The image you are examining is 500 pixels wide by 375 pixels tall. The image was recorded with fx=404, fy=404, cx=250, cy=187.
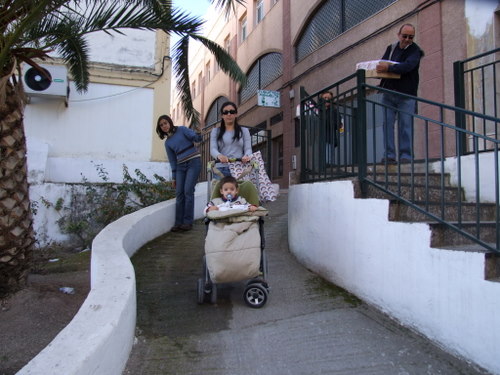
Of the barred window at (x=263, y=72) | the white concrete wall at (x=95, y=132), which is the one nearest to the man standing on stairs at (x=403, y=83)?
the white concrete wall at (x=95, y=132)

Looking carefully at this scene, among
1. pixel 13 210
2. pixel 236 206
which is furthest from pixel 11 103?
pixel 236 206

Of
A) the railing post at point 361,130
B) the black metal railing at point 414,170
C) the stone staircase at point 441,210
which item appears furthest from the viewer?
the railing post at point 361,130

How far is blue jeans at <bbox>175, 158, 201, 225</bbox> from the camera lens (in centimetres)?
616

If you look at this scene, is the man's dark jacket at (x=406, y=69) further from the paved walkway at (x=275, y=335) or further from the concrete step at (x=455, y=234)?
the paved walkway at (x=275, y=335)

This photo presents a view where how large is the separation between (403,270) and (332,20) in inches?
413

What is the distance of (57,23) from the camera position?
17.8ft

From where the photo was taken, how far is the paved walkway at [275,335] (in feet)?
9.00

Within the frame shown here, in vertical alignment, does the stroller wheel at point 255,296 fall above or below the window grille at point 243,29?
below

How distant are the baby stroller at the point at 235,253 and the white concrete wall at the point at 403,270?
0.93m

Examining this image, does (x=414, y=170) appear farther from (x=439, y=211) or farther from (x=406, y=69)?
(x=406, y=69)

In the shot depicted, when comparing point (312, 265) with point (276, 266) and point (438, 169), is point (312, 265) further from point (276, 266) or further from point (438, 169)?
point (438, 169)

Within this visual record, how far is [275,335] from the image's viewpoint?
317cm

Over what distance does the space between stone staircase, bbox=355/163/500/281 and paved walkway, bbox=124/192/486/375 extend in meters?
0.78

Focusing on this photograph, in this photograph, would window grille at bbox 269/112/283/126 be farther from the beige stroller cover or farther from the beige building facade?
the beige stroller cover
